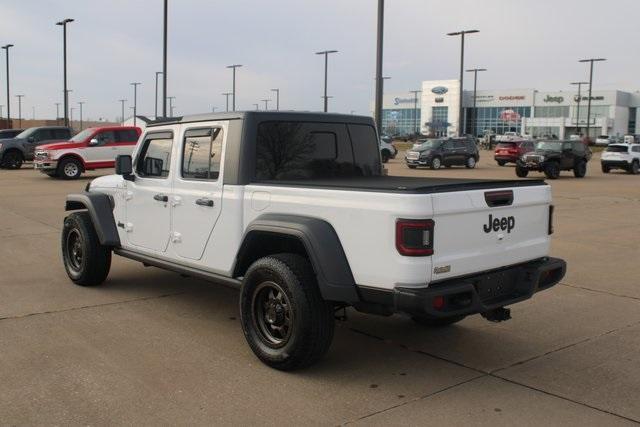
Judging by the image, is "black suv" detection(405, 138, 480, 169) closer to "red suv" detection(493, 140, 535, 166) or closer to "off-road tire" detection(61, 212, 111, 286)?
"red suv" detection(493, 140, 535, 166)

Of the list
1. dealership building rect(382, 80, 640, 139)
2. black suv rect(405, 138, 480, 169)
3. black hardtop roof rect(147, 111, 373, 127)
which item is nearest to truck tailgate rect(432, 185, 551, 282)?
black hardtop roof rect(147, 111, 373, 127)

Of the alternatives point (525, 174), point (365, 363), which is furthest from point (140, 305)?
point (525, 174)

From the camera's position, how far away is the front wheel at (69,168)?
22.6 m

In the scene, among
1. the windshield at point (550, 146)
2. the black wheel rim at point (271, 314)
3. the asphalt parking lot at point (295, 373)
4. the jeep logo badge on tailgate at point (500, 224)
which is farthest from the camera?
the windshield at point (550, 146)

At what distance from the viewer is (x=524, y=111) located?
126250 millimetres

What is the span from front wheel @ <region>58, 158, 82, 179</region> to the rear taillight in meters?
21.1

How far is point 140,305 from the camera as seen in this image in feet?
20.3

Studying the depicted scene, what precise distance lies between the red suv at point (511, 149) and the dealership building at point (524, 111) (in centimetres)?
8013

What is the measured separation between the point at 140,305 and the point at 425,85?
134m

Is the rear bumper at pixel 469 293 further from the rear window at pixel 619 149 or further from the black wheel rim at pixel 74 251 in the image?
the rear window at pixel 619 149

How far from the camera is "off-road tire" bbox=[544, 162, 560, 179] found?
26.6 metres

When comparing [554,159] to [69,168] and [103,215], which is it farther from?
[103,215]

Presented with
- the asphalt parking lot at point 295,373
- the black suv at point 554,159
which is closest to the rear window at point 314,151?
the asphalt parking lot at point 295,373

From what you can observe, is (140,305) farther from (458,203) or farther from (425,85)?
(425,85)
